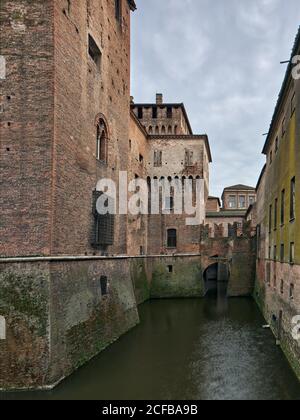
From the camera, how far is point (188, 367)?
12367 mm

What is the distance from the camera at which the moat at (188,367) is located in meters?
10.0

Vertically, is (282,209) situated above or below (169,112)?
below

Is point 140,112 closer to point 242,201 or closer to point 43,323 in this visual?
point 43,323

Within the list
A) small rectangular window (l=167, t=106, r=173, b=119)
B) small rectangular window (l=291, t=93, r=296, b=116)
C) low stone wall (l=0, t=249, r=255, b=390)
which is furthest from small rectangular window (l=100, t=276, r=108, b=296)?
small rectangular window (l=167, t=106, r=173, b=119)

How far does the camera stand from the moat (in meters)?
10.0

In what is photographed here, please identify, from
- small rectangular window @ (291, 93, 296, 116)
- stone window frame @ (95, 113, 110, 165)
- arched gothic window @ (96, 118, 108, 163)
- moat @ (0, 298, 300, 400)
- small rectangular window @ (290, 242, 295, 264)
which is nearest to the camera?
moat @ (0, 298, 300, 400)

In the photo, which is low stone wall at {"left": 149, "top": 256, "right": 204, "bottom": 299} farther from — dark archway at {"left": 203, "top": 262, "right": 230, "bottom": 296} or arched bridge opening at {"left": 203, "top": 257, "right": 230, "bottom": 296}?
dark archway at {"left": 203, "top": 262, "right": 230, "bottom": 296}

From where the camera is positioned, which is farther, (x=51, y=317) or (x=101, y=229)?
(x=101, y=229)

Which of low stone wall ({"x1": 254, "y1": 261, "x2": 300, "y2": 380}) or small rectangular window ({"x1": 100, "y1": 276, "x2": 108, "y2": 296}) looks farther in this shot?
small rectangular window ({"x1": 100, "y1": 276, "x2": 108, "y2": 296})

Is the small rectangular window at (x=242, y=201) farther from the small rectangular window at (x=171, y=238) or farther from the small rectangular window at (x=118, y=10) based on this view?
the small rectangular window at (x=118, y=10)

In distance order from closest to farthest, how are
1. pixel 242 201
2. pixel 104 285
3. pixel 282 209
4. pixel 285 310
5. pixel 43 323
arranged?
1. pixel 43 323
2. pixel 285 310
3. pixel 104 285
4. pixel 282 209
5. pixel 242 201

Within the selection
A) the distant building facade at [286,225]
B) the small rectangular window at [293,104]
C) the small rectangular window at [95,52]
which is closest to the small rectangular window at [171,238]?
the distant building facade at [286,225]

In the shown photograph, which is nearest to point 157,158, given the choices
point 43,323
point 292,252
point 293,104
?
point 293,104
